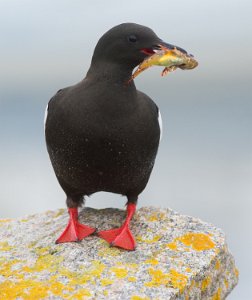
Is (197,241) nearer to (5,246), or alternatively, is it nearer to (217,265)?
(217,265)

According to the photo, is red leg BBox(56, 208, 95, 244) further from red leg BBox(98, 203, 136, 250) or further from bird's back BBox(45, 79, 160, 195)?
bird's back BBox(45, 79, 160, 195)

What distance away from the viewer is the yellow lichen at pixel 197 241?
4984mm

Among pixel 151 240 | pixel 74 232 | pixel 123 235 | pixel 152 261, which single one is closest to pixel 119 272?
pixel 152 261

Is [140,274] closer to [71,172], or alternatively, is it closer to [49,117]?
[71,172]

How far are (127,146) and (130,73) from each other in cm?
68

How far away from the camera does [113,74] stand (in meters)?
4.46

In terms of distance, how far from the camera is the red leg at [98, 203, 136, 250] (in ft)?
16.0

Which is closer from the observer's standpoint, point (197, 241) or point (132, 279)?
point (132, 279)

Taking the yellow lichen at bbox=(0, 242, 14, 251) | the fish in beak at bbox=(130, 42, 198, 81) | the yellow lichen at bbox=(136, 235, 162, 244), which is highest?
the fish in beak at bbox=(130, 42, 198, 81)

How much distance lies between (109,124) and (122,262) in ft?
4.39

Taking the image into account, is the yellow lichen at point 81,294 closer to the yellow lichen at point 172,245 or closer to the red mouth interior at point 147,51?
the yellow lichen at point 172,245

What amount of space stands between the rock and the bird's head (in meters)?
1.83

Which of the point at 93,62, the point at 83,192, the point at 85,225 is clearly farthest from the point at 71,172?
the point at 93,62

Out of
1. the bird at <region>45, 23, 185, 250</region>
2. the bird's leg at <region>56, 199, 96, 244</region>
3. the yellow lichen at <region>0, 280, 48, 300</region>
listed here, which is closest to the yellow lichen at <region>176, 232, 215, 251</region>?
the bird at <region>45, 23, 185, 250</region>
